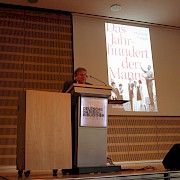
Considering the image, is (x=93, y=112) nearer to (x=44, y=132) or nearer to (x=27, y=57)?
(x=44, y=132)

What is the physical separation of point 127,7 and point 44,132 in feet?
13.0

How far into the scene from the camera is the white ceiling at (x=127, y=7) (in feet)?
17.9

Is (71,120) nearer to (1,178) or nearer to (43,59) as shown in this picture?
(1,178)

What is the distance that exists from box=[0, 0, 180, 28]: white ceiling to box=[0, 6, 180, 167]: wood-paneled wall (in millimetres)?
238

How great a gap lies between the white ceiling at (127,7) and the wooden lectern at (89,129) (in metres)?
3.20

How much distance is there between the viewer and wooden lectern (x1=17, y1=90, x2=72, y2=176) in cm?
247

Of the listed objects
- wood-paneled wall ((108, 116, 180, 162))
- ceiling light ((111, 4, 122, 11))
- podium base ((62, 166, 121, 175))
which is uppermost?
ceiling light ((111, 4, 122, 11))

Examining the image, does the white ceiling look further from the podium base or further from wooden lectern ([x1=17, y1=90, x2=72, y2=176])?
the podium base

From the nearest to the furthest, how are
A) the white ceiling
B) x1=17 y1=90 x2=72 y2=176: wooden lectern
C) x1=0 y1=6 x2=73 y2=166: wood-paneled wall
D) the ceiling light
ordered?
x1=17 y1=90 x2=72 y2=176: wooden lectern < x1=0 y1=6 x2=73 y2=166: wood-paneled wall < the white ceiling < the ceiling light

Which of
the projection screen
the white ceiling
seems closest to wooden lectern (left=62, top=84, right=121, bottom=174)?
the projection screen

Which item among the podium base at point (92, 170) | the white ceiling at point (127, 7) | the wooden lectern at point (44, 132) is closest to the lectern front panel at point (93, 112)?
the wooden lectern at point (44, 132)

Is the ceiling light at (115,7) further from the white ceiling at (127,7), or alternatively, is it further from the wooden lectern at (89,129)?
the wooden lectern at (89,129)

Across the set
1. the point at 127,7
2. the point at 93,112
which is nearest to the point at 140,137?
the point at 127,7

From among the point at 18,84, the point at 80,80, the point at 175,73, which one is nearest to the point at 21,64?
the point at 18,84
